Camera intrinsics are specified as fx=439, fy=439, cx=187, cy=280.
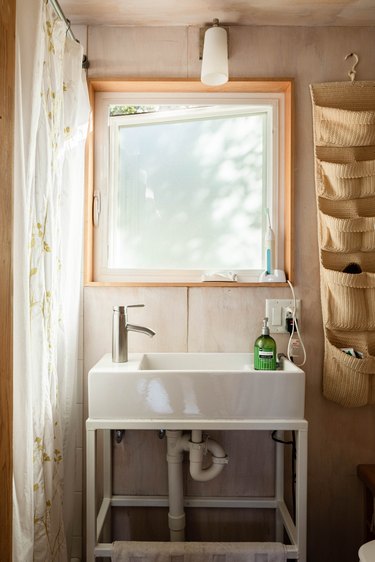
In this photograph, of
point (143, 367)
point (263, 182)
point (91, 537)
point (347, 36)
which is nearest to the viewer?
point (91, 537)

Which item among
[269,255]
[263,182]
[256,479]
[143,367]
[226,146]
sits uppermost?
[226,146]

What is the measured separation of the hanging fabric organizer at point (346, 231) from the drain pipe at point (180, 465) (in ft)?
1.68

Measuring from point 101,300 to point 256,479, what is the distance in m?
0.99

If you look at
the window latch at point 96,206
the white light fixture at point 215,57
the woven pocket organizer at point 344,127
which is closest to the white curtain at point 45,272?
the window latch at point 96,206

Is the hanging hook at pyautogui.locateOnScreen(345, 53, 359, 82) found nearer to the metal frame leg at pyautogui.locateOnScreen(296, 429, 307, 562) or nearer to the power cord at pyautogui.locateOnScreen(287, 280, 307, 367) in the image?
the power cord at pyautogui.locateOnScreen(287, 280, 307, 367)

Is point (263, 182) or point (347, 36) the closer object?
point (347, 36)

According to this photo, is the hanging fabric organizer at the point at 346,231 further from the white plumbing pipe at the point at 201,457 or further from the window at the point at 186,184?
the white plumbing pipe at the point at 201,457

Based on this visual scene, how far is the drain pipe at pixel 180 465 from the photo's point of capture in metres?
1.63

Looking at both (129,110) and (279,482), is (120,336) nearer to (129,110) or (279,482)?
(279,482)

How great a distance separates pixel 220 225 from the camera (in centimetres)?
193

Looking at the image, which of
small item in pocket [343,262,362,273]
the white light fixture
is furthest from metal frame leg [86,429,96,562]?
the white light fixture

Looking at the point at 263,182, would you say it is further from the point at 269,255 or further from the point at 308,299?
the point at 308,299

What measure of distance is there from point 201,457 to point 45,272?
879mm

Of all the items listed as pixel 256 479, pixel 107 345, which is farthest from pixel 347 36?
pixel 256 479
